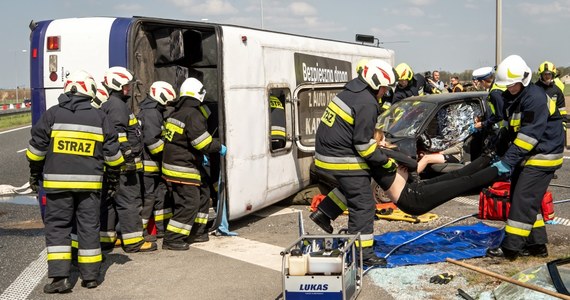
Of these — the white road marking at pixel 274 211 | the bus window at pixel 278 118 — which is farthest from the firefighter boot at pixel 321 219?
the white road marking at pixel 274 211

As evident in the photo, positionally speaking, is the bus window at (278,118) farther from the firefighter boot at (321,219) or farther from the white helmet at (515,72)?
the white helmet at (515,72)

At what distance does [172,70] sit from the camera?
9.02 m

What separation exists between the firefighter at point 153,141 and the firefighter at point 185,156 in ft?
0.52

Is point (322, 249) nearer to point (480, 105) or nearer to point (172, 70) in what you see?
point (172, 70)

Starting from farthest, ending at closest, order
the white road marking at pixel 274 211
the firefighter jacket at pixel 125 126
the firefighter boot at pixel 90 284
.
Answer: the white road marking at pixel 274 211 < the firefighter jacket at pixel 125 126 < the firefighter boot at pixel 90 284

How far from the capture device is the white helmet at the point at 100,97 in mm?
7398

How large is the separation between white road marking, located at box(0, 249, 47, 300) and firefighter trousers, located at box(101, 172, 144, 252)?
2.48 feet

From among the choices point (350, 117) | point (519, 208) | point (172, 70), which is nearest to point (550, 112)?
point (519, 208)

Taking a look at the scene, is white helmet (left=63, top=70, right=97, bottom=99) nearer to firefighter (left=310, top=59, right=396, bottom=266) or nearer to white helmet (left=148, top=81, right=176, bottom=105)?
white helmet (left=148, top=81, right=176, bottom=105)

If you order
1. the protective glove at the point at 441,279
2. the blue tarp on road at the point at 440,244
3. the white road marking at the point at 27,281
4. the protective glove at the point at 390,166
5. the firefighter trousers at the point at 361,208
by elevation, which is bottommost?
the white road marking at the point at 27,281

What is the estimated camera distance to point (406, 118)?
32.4ft

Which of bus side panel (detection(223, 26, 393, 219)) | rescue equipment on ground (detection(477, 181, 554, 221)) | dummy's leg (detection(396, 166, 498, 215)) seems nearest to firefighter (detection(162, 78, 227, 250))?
bus side panel (detection(223, 26, 393, 219))

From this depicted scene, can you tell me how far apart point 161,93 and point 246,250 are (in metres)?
2.08

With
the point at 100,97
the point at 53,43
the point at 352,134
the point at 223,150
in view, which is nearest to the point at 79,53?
the point at 53,43
